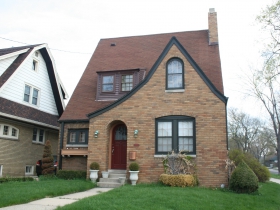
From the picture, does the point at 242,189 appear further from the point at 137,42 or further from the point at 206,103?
the point at 137,42

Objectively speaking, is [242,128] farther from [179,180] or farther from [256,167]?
[179,180]

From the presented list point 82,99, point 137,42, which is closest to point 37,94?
point 82,99

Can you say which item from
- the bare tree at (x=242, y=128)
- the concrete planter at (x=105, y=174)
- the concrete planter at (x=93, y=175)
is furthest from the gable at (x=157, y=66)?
the bare tree at (x=242, y=128)

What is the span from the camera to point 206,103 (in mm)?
13211

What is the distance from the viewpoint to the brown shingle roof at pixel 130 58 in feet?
54.5

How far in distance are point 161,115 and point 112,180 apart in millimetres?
3726

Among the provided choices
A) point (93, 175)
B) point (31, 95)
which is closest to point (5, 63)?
point (31, 95)

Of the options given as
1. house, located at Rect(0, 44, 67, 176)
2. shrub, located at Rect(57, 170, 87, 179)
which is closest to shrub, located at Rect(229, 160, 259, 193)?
shrub, located at Rect(57, 170, 87, 179)

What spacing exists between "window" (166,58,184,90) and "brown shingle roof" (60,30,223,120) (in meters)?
2.47

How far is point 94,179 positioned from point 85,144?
2.77 meters

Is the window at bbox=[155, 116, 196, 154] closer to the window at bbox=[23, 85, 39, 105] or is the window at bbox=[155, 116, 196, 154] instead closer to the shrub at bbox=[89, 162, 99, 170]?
the shrub at bbox=[89, 162, 99, 170]

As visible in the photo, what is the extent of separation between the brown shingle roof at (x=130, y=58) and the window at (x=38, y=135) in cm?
429

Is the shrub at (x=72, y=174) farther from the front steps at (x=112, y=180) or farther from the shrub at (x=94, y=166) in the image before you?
the front steps at (x=112, y=180)

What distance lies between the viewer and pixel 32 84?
19641 mm
